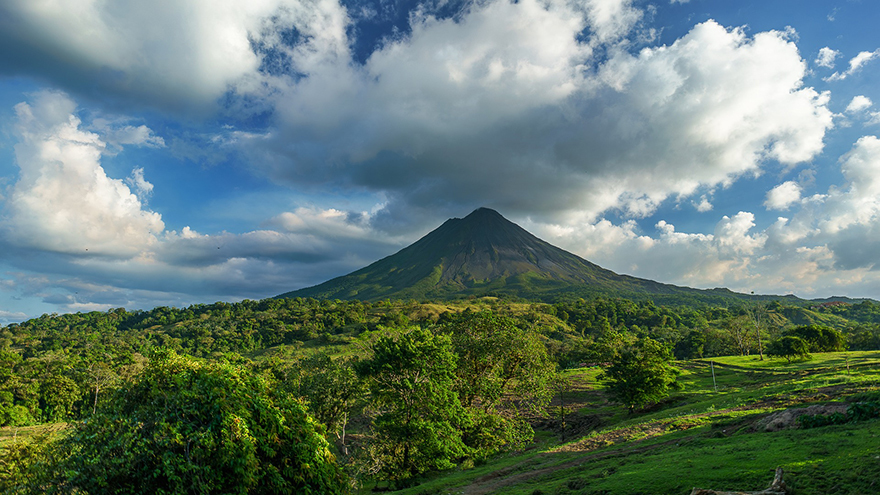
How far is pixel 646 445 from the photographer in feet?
64.5

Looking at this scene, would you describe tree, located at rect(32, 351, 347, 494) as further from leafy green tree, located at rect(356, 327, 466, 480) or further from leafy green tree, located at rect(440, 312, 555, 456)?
leafy green tree, located at rect(440, 312, 555, 456)

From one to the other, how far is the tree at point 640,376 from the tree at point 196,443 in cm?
3539

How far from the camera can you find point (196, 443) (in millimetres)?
8961

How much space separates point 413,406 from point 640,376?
2586cm

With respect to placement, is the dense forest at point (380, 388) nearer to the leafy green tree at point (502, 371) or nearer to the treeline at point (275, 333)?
the leafy green tree at point (502, 371)

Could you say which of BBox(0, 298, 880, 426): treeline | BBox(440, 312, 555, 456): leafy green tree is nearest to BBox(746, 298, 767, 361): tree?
BBox(0, 298, 880, 426): treeline

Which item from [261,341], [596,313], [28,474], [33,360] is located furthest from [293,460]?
[596,313]

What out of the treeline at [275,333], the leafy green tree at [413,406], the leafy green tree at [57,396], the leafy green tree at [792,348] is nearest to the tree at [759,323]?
the treeline at [275,333]

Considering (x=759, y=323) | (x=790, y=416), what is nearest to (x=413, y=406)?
(x=790, y=416)

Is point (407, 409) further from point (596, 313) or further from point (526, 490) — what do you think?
point (596, 313)

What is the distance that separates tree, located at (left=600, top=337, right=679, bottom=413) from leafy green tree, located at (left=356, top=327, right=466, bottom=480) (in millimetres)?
21787

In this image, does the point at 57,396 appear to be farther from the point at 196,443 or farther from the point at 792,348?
the point at 792,348

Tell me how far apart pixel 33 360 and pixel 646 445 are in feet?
380

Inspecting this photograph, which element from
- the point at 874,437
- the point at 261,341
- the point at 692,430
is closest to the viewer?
the point at 874,437
